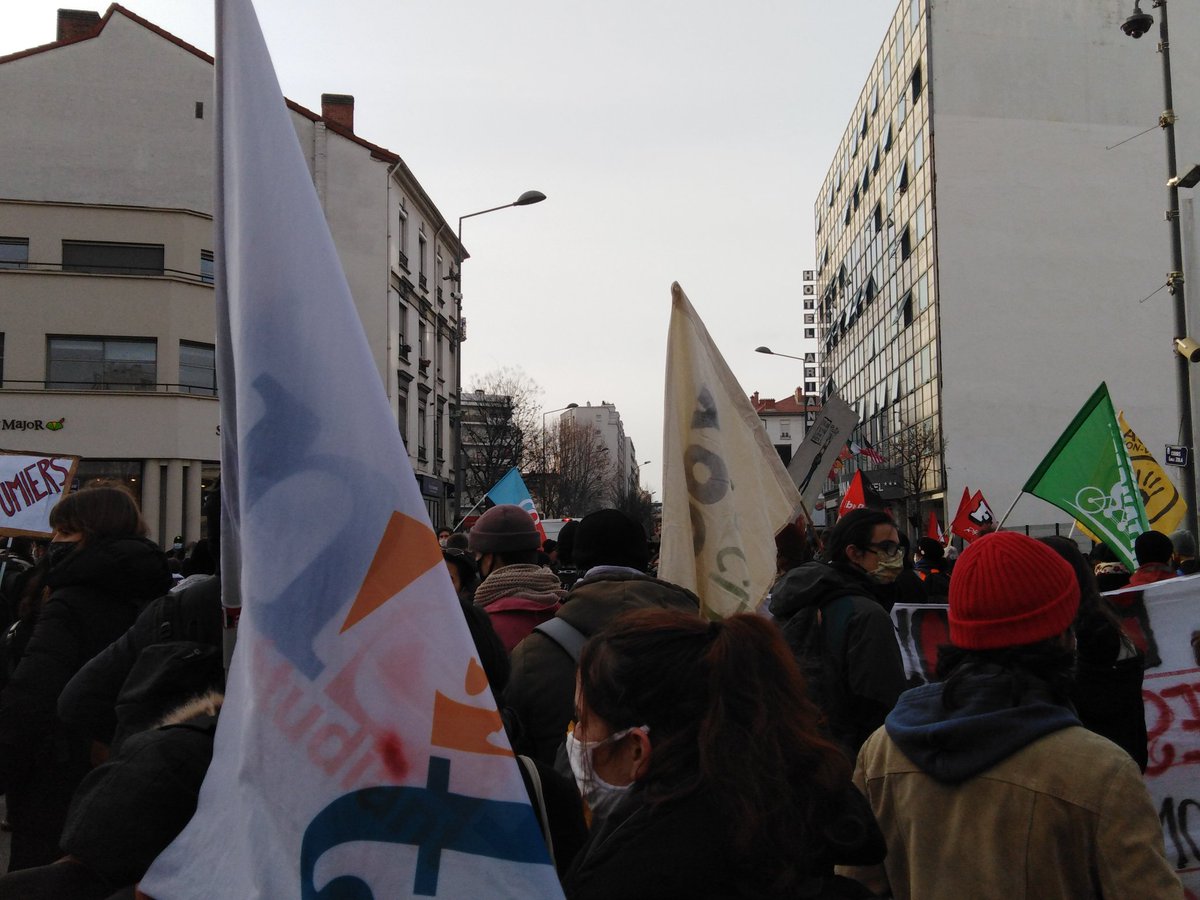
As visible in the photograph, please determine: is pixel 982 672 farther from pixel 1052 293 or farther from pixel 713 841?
pixel 1052 293

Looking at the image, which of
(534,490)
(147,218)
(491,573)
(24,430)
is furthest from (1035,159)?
(491,573)

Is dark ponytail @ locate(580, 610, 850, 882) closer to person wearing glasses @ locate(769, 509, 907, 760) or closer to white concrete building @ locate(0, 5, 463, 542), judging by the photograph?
person wearing glasses @ locate(769, 509, 907, 760)

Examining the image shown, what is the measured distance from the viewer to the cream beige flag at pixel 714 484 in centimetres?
461

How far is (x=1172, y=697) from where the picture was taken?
4090 millimetres

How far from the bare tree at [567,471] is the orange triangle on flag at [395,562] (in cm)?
5161

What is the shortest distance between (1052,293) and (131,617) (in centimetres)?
4149

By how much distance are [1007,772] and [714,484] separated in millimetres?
2563

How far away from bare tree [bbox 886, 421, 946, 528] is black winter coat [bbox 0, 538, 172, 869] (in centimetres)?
3712

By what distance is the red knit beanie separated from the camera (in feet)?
7.82

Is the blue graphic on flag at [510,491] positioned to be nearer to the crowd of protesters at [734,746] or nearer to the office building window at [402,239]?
the crowd of protesters at [734,746]

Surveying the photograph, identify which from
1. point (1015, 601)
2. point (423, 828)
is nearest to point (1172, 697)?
point (1015, 601)

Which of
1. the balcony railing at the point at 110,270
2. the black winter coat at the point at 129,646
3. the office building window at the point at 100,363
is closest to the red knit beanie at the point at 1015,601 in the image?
the black winter coat at the point at 129,646

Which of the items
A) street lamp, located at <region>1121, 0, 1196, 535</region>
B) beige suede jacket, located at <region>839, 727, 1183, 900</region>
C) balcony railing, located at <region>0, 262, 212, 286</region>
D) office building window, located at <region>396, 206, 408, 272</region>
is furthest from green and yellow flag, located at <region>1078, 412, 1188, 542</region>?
office building window, located at <region>396, 206, 408, 272</region>

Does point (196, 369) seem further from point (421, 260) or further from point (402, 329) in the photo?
point (421, 260)
